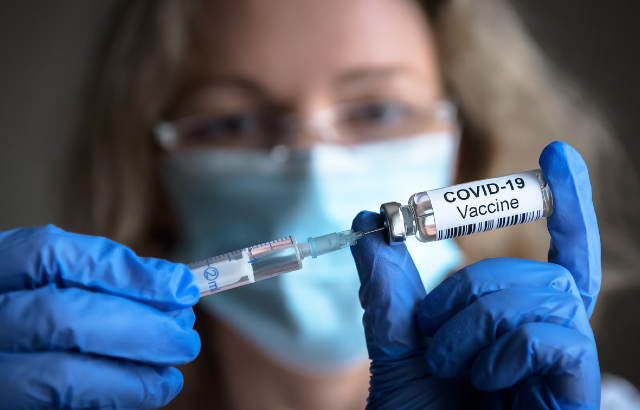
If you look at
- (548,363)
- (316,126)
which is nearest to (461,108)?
(316,126)

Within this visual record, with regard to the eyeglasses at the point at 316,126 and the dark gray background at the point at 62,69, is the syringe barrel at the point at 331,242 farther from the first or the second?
the dark gray background at the point at 62,69

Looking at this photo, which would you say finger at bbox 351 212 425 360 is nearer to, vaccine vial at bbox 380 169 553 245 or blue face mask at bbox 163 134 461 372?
vaccine vial at bbox 380 169 553 245

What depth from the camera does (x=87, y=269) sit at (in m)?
0.85

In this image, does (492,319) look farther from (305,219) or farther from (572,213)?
(305,219)

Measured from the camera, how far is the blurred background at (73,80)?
1.96 m

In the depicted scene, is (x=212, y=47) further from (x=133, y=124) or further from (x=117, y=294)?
(x=117, y=294)

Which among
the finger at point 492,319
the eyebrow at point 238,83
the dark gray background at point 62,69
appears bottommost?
the finger at point 492,319

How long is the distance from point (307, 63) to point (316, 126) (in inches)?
8.6

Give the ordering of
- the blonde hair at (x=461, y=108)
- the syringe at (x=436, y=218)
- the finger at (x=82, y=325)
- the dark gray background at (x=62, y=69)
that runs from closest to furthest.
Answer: the finger at (x=82, y=325)
the syringe at (x=436, y=218)
the blonde hair at (x=461, y=108)
the dark gray background at (x=62, y=69)

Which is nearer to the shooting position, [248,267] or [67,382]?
[67,382]

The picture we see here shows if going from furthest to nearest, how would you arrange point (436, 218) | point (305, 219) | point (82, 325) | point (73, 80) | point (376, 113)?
1. point (73, 80)
2. point (376, 113)
3. point (305, 219)
4. point (436, 218)
5. point (82, 325)

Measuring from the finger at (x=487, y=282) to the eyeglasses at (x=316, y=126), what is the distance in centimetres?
76

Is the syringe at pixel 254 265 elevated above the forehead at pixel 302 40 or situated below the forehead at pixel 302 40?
below

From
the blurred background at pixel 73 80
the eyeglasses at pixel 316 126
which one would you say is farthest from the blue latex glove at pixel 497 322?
the blurred background at pixel 73 80
